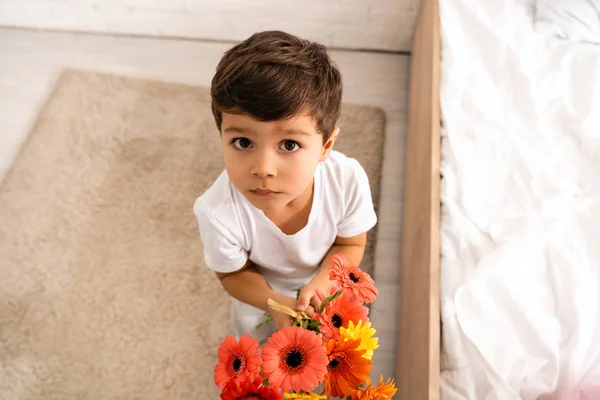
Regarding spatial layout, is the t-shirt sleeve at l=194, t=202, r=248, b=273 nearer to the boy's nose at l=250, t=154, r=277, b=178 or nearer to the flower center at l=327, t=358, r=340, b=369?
the boy's nose at l=250, t=154, r=277, b=178

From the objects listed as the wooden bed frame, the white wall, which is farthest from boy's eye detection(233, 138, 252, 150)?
the white wall

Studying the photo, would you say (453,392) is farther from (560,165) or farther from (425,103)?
(425,103)

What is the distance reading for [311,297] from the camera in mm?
800

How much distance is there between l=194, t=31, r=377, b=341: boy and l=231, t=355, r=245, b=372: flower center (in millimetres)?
239

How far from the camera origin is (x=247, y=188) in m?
0.72

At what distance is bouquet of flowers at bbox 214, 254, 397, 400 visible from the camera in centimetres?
46

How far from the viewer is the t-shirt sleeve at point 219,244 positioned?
2.92ft

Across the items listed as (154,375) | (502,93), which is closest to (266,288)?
(154,375)

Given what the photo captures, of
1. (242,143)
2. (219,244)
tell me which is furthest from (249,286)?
(242,143)

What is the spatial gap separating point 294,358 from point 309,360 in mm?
15

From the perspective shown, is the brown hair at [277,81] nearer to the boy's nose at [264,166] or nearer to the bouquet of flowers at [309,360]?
the boy's nose at [264,166]

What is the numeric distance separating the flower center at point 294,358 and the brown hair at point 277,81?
0.31 metres

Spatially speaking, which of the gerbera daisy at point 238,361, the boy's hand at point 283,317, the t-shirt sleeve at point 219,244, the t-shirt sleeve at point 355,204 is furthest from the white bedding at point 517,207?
the gerbera daisy at point 238,361

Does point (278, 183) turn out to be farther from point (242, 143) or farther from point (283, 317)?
point (283, 317)
